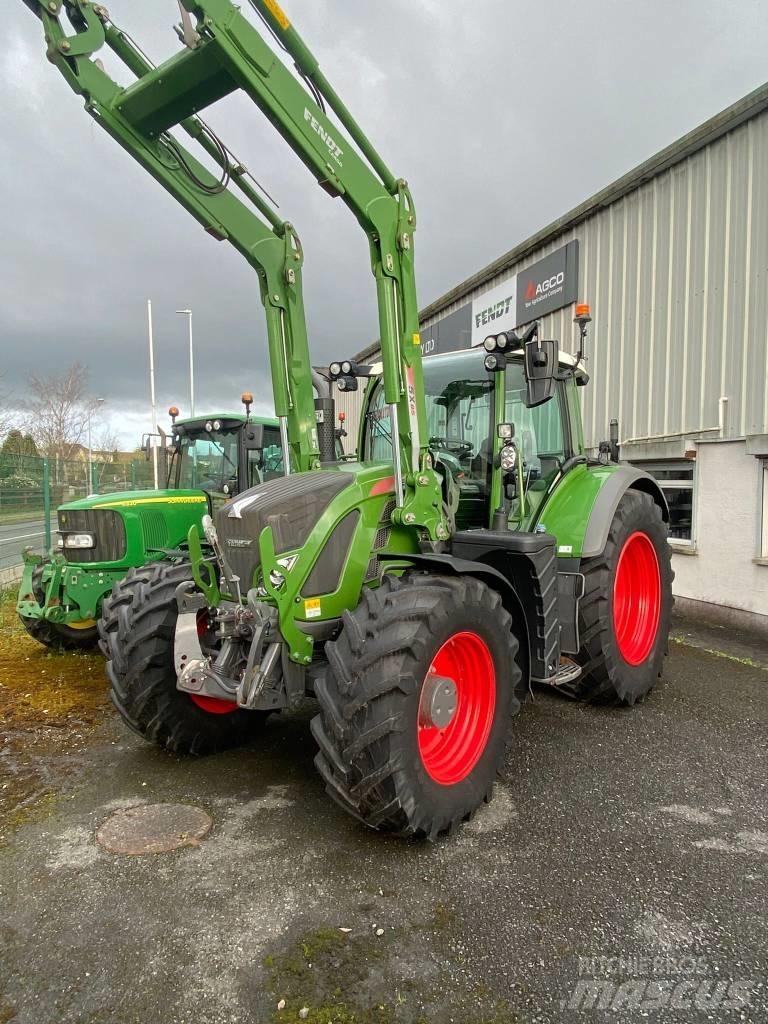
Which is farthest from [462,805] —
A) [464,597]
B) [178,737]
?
[178,737]

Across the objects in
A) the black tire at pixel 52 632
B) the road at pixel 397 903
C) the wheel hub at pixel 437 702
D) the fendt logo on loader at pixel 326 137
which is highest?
the fendt logo on loader at pixel 326 137

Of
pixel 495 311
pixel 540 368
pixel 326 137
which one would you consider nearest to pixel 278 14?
pixel 326 137

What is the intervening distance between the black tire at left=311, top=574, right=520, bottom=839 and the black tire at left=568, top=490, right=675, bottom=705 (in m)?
1.56

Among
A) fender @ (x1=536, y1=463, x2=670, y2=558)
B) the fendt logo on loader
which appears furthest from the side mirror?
the fendt logo on loader

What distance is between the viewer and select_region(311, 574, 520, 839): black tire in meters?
2.50

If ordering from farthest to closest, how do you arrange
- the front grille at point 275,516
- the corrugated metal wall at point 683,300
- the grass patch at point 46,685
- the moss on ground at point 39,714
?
the corrugated metal wall at point 683,300 → the grass patch at point 46,685 → the moss on ground at point 39,714 → the front grille at point 275,516

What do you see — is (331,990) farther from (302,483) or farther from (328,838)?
(302,483)

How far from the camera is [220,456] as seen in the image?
694 cm

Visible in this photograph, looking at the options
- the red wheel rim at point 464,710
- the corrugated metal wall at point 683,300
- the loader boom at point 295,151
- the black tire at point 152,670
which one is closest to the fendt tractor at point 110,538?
the black tire at point 152,670

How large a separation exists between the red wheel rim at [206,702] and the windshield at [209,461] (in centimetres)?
325

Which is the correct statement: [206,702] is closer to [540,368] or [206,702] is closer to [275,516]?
[275,516]

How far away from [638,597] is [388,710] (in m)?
3.06

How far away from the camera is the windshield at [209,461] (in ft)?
22.4

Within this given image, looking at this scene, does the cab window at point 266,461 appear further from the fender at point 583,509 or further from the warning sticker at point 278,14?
the warning sticker at point 278,14
